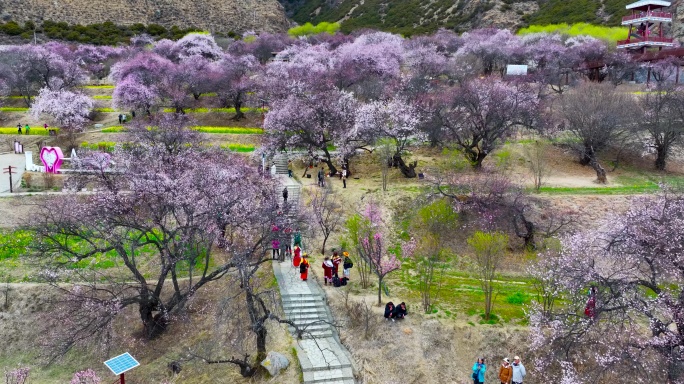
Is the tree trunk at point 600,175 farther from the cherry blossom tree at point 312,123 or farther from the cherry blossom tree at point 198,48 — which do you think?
the cherry blossom tree at point 198,48

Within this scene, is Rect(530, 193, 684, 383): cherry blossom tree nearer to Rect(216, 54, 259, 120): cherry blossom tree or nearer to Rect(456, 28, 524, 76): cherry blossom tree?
Rect(216, 54, 259, 120): cherry blossom tree

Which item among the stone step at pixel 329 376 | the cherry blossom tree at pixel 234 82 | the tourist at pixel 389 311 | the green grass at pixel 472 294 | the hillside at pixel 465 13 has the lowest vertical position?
the stone step at pixel 329 376

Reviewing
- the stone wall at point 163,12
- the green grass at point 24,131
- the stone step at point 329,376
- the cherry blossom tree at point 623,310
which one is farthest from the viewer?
the stone wall at point 163,12

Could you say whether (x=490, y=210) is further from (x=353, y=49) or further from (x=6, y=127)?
(x=6, y=127)

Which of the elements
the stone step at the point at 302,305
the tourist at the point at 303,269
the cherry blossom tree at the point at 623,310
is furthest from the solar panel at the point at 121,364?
the cherry blossom tree at the point at 623,310

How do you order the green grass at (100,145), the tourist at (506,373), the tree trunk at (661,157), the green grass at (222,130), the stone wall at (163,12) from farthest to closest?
the stone wall at (163,12) → the green grass at (222,130) → the green grass at (100,145) → the tree trunk at (661,157) → the tourist at (506,373)

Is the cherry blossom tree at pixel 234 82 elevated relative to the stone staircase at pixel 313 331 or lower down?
elevated

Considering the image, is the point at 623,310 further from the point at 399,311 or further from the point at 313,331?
the point at 313,331

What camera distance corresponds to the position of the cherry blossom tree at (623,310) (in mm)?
12094

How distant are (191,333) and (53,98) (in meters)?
27.1

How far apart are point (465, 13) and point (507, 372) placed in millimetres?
70398

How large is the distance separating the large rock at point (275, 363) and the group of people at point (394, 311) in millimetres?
3502

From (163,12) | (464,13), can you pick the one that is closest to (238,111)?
(163,12)

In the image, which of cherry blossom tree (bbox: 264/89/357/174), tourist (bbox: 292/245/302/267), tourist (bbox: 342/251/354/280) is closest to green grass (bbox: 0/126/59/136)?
cherry blossom tree (bbox: 264/89/357/174)
